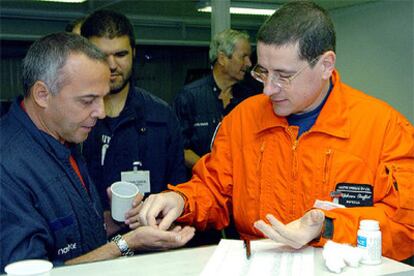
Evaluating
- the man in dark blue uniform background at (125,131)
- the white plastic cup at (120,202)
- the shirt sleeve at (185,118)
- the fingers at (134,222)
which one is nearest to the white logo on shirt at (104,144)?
the man in dark blue uniform background at (125,131)

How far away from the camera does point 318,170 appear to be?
1396 mm

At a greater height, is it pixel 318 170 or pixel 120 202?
pixel 318 170

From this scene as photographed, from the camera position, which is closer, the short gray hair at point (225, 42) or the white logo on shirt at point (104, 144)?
the white logo on shirt at point (104, 144)

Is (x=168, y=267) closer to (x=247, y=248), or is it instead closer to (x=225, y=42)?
(x=247, y=248)

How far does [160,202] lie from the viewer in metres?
1.39

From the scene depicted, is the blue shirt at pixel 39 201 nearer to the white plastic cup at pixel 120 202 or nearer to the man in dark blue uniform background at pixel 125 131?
the white plastic cup at pixel 120 202

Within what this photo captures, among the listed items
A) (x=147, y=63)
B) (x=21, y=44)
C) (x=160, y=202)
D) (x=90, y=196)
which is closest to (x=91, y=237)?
(x=90, y=196)

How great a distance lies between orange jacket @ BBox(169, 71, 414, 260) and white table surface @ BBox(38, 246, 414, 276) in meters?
0.19

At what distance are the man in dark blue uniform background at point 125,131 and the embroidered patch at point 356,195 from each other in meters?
0.96

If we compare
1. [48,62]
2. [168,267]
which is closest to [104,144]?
[48,62]

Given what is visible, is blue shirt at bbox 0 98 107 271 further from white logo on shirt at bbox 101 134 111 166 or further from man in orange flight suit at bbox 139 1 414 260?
white logo on shirt at bbox 101 134 111 166

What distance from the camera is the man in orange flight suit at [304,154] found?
1.35 meters

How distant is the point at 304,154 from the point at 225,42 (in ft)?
6.22

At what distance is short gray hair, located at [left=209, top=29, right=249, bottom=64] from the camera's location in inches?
124
